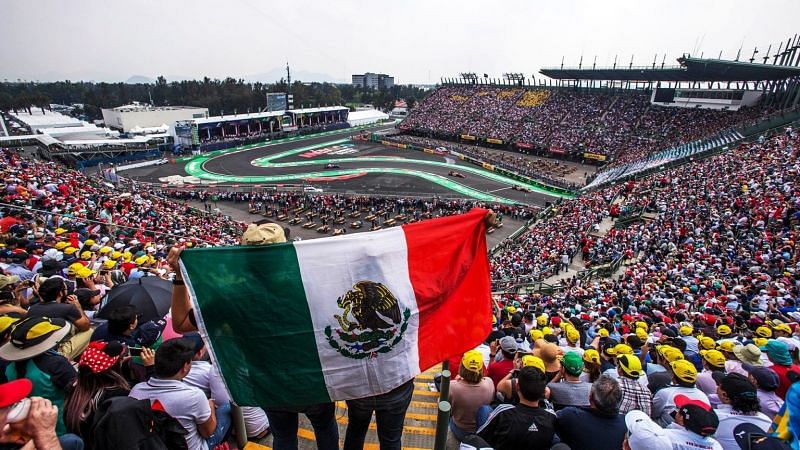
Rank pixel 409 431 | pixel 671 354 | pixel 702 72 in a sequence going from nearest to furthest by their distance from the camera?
pixel 409 431
pixel 671 354
pixel 702 72

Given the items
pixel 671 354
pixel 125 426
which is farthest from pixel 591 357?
pixel 125 426

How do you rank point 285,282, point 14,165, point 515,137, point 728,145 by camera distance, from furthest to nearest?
point 515,137, point 728,145, point 14,165, point 285,282

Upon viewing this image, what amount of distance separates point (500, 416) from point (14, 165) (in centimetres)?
2763

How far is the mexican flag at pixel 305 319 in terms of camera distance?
3.39m

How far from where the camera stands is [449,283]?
3990 mm

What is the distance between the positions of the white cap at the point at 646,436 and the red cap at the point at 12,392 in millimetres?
4361

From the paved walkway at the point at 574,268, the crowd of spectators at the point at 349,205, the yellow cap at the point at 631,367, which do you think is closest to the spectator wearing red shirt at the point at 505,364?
the yellow cap at the point at 631,367

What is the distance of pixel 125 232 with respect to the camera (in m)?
14.6

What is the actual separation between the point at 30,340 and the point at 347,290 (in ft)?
9.15

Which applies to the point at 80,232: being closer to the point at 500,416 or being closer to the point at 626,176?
the point at 500,416

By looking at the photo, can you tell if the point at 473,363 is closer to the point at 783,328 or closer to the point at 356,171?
the point at 783,328

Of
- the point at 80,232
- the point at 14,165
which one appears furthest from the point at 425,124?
the point at 80,232

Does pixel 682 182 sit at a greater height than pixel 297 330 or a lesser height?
lesser

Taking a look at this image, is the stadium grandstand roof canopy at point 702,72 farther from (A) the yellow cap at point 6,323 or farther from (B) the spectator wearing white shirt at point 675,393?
(A) the yellow cap at point 6,323
